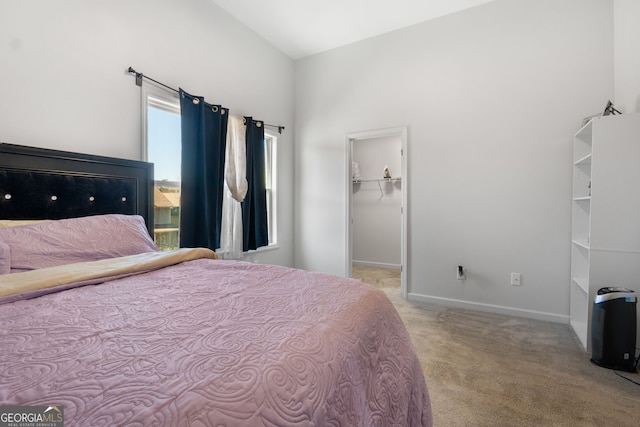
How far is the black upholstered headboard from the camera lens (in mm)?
1649

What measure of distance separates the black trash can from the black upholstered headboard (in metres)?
3.31

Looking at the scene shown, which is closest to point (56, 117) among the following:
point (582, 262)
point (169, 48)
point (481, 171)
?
point (169, 48)

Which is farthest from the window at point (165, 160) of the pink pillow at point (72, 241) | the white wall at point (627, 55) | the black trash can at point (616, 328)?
the white wall at point (627, 55)

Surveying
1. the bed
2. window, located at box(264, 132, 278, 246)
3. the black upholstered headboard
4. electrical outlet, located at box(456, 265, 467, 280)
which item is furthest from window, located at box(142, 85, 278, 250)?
electrical outlet, located at box(456, 265, 467, 280)

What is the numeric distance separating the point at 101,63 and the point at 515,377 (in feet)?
11.8

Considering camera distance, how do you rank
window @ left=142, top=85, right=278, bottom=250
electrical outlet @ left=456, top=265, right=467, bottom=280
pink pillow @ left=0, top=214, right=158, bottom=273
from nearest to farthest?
pink pillow @ left=0, top=214, right=158, bottom=273 < window @ left=142, top=85, right=278, bottom=250 < electrical outlet @ left=456, top=265, right=467, bottom=280

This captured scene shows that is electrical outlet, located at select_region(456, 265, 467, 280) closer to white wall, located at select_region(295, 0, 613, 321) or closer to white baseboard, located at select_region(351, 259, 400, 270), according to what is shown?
white wall, located at select_region(295, 0, 613, 321)

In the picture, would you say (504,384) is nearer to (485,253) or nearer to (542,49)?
(485,253)

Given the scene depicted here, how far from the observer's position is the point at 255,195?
3379mm

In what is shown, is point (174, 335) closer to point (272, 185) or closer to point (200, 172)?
point (200, 172)

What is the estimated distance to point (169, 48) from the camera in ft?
8.38

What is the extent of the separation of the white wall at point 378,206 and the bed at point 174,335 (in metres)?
3.88

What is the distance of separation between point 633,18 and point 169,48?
12.4 ft

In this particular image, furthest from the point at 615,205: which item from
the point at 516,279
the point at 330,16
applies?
the point at 330,16
